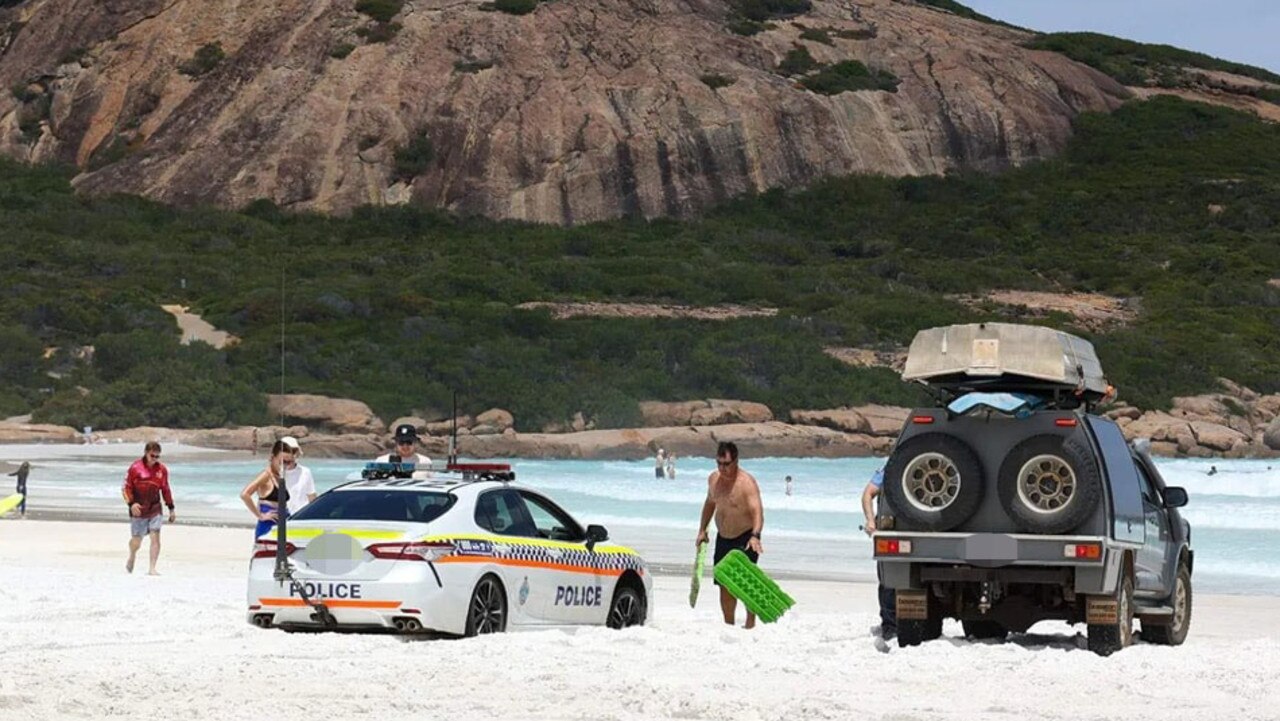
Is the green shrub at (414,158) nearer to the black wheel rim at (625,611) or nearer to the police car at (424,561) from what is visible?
the black wheel rim at (625,611)

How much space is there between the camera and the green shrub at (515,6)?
378 ft

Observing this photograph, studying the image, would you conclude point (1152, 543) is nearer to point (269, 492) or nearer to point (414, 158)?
point (269, 492)

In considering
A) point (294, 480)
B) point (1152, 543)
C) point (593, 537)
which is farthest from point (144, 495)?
point (1152, 543)

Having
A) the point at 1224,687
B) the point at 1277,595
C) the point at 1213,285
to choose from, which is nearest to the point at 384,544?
the point at 1224,687

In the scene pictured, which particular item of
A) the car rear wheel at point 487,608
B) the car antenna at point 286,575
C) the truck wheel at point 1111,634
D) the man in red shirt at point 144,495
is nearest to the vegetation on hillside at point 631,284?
the man in red shirt at point 144,495

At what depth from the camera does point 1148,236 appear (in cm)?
11075

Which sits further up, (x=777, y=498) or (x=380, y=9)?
(x=380, y=9)

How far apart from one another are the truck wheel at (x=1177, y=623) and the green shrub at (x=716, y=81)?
98340mm

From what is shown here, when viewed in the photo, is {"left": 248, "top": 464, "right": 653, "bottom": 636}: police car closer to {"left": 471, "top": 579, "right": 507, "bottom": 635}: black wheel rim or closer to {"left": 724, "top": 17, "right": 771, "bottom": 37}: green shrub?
{"left": 471, "top": 579, "right": 507, "bottom": 635}: black wheel rim

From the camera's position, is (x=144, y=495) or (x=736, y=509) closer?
(x=736, y=509)

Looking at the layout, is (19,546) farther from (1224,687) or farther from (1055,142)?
(1055,142)

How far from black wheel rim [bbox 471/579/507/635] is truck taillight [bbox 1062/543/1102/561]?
364 cm

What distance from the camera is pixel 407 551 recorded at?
43.7 ft

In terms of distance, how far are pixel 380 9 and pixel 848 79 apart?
25813mm
